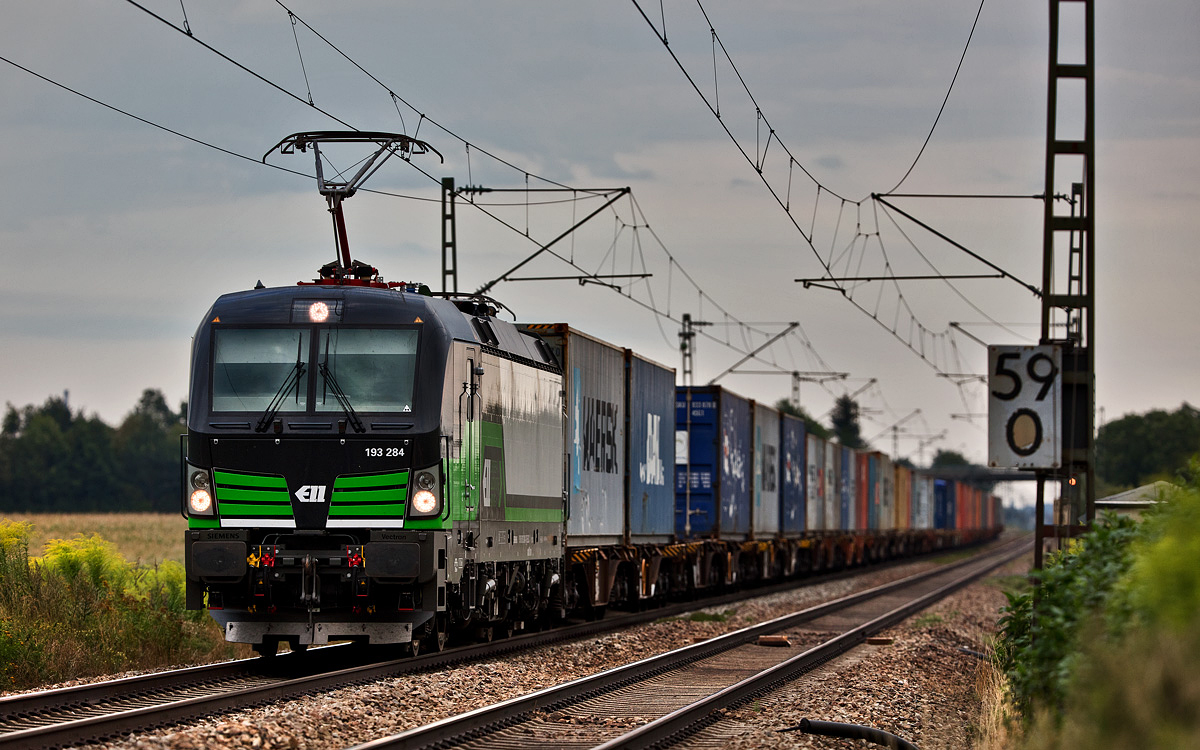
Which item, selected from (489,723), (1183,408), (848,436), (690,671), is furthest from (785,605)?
(1183,408)

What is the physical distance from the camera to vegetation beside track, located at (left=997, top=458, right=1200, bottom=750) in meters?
5.16

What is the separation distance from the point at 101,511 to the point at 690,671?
107 m

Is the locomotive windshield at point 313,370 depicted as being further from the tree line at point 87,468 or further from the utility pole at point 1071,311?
the tree line at point 87,468

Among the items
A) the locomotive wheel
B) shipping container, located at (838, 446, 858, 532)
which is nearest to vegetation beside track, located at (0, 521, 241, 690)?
the locomotive wheel

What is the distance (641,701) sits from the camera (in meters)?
12.9

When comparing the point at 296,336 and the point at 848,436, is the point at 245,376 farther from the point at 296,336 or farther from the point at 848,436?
the point at 848,436

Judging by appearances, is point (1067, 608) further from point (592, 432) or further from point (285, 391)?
point (592, 432)

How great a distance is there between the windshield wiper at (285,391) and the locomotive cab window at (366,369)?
0.55ft

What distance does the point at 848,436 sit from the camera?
143 meters

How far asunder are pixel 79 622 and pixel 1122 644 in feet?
37.3

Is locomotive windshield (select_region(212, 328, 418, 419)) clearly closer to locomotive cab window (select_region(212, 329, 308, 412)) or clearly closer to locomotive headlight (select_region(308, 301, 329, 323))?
locomotive cab window (select_region(212, 329, 308, 412))

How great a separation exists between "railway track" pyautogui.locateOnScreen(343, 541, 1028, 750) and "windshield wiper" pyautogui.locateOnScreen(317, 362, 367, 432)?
2976mm

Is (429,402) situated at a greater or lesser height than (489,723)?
greater

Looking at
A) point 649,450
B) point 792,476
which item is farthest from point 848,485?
point 649,450
